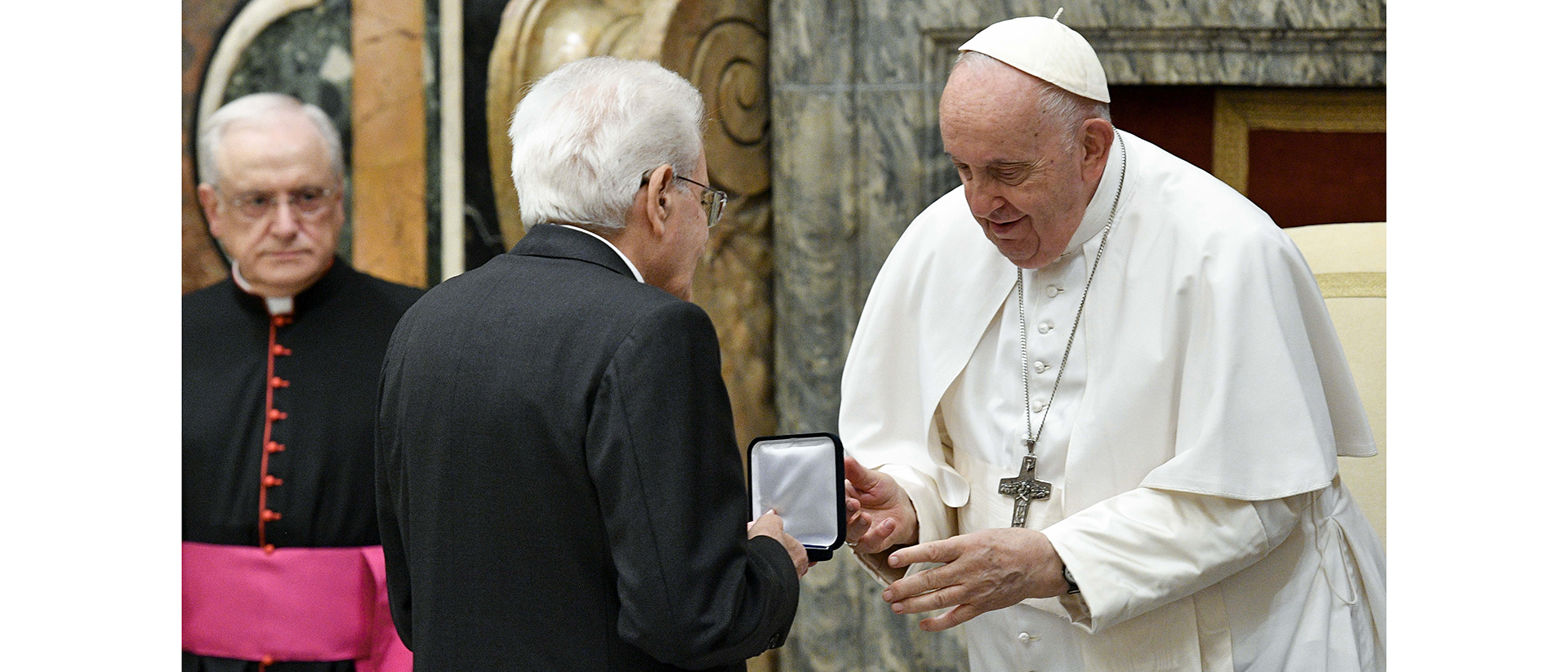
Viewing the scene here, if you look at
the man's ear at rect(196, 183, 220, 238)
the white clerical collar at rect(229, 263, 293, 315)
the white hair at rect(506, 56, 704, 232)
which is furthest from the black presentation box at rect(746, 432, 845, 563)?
the man's ear at rect(196, 183, 220, 238)

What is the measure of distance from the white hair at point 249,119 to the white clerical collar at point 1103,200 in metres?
1.82

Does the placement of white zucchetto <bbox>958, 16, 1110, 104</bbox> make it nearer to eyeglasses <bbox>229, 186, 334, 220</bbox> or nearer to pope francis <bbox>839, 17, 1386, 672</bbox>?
pope francis <bbox>839, 17, 1386, 672</bbox>

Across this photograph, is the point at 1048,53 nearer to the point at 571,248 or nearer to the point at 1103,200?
the point at 1103,200

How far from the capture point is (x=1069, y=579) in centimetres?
232

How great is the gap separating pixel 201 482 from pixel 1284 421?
92.5 inches

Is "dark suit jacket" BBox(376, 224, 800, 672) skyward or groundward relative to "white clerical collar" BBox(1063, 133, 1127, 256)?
groundward

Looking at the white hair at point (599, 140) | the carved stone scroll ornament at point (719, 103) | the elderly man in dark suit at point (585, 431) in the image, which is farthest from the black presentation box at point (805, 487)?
the carved stone scroll ornament at point (719, 103)

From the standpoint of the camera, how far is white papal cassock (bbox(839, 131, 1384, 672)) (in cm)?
235

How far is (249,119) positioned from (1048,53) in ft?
6.78

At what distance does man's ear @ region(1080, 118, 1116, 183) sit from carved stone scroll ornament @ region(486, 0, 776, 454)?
158cm

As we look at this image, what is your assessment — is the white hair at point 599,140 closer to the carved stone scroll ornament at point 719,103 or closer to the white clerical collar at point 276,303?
the white clerical collar at point 276,303

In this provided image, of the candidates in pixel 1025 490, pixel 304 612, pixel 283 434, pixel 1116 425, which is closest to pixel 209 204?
pixel 283 434

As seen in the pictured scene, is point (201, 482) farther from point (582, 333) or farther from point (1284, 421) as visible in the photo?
point (1284, 421)
